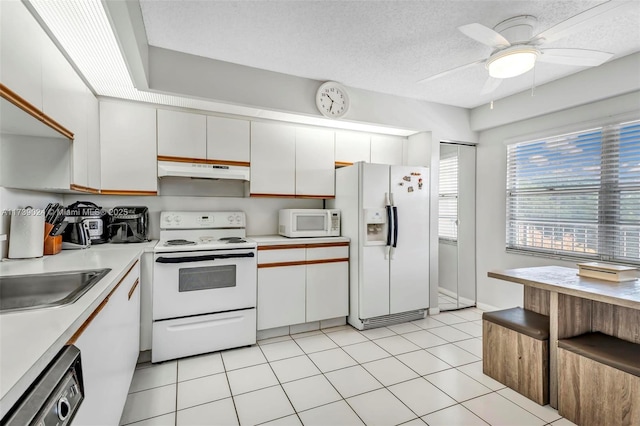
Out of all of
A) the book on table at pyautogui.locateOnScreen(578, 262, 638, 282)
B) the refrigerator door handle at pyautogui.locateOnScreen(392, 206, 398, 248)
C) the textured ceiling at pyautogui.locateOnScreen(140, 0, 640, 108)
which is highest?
the textured ceiling at pyautogui.locateOnScreen(140, 0, 640, 108)

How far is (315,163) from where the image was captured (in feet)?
11.7

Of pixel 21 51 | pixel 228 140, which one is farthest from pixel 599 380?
pixel 21 51

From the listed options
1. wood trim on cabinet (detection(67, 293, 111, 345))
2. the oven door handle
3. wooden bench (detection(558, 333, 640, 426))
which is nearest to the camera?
wood trim on cabinet (detection(67, 293, 111, 345))

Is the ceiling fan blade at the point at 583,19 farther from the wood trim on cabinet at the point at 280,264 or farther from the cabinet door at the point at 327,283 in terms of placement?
the wood trim on cabinet at the point at 280,264

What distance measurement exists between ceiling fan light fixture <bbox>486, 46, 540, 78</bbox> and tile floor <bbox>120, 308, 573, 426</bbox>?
7.60 feet

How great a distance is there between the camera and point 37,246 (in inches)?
80.7

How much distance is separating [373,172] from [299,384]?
6.91ft

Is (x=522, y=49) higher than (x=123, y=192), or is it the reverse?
(x=522, y=49)

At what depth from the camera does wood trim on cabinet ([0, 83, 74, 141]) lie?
1.34 meters

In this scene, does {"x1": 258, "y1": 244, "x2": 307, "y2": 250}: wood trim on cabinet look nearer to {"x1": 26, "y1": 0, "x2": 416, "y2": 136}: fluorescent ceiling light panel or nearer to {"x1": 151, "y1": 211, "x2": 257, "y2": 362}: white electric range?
{"x1": 151, "y1": 211, "x2": 257, "y2": 362}: white electric range

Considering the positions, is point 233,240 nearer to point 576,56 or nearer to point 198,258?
point 198,258

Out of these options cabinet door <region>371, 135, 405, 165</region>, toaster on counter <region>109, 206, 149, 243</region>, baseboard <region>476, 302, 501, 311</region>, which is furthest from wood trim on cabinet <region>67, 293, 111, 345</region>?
baseboard <region>476, 302, 501, 311</region>

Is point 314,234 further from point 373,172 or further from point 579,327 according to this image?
point 579,327

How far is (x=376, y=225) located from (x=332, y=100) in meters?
1.42
